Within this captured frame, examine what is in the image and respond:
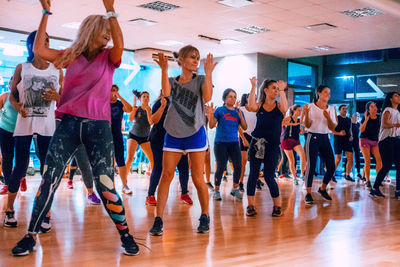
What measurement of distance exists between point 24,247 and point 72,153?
2.14ft

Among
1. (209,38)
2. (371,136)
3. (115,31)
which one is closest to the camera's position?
(115,31)

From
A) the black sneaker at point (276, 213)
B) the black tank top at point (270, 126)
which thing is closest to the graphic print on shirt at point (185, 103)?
the black tank top at point (270, 126)

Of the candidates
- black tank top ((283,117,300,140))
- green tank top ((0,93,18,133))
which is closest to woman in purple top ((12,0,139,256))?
green tank top ((0,93,18,133))

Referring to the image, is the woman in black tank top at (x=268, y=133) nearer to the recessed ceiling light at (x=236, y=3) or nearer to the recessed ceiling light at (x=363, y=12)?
the recessed ceiling light at (x=236, y=3)

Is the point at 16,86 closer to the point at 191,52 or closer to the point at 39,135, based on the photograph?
the point at 39,135

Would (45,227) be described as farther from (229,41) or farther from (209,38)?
(229,41)

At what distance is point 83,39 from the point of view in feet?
10.3

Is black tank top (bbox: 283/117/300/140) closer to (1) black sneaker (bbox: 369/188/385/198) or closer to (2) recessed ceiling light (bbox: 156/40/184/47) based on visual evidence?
(1) black sneaker (bbox: 369/188/385/198)

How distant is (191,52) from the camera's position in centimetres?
419

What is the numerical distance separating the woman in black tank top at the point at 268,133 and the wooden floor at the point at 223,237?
417 millimetres

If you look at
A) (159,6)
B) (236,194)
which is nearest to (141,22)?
(159,6)

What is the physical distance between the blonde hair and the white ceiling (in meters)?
5.13

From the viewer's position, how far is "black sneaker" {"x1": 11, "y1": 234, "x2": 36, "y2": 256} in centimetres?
322

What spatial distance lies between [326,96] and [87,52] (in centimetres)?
420
